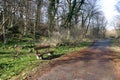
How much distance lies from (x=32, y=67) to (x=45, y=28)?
24928mm

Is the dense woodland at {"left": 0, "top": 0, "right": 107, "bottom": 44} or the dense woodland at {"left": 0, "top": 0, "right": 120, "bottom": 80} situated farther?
the dense woodland at {"left": 0, "top": 0, "right": 107, "bottom": 44}

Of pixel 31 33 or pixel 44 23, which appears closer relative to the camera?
pixel 31 33

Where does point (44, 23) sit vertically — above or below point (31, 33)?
above

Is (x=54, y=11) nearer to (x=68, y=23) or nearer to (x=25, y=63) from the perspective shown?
(x=68, y=23)

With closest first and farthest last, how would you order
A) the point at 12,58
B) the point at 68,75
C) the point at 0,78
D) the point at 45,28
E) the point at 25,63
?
the point at 0,78 < the point at 68,75 < the point at 25,63 < the point at 12,58 < the point at 45,28

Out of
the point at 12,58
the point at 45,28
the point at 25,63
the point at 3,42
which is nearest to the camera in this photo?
the point at 25,63

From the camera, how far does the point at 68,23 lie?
109 ft

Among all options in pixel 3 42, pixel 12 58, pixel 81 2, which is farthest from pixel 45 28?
pixel 12 58

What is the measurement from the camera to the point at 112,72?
13359 mm

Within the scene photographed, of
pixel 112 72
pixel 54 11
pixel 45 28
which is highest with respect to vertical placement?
pixel 54 11

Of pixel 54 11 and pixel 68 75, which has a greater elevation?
pixel 54 11

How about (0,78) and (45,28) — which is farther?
(45,28)

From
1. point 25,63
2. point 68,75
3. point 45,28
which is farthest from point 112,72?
point 45,28

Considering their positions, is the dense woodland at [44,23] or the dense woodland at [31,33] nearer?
the dense woodland at [31,33]
